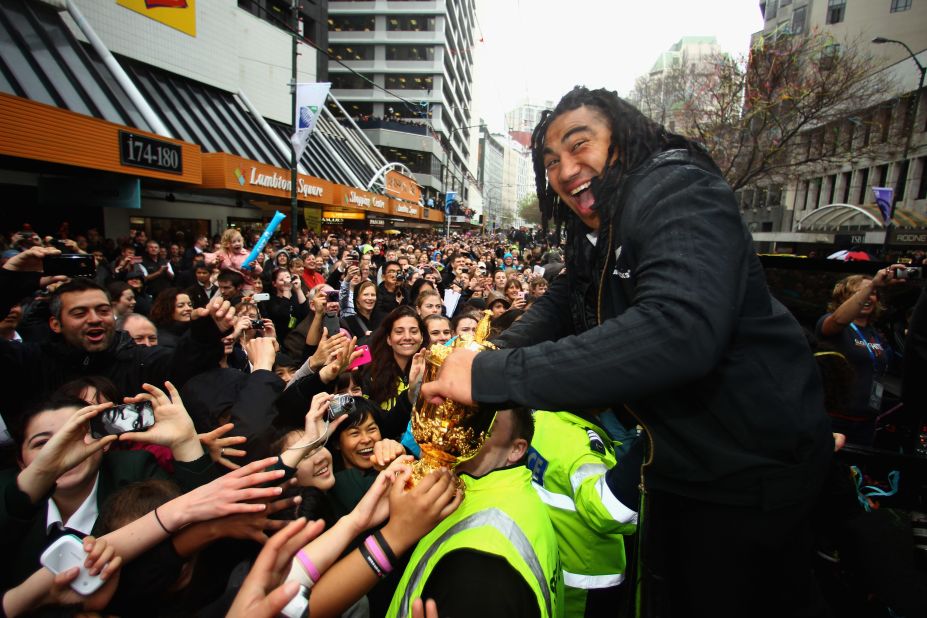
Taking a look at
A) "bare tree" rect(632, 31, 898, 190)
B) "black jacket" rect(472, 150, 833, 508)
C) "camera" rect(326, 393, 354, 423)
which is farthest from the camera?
"bare tree" rect(632, 31, 898, 190)

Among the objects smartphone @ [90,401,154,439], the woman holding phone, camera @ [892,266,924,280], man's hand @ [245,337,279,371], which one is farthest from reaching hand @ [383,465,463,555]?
the woman holding phone

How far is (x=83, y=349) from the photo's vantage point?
341 centimetres

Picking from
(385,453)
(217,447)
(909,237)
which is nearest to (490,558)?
(385,453)

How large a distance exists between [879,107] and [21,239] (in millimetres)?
27671

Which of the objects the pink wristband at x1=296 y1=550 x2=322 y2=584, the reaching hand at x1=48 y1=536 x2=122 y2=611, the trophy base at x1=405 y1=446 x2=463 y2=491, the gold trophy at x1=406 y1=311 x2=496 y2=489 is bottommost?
the reaching hand at x1=48 y1=536 x2=122 y2=611

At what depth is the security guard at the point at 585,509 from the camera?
1.88 metres

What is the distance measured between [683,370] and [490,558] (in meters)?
0.73

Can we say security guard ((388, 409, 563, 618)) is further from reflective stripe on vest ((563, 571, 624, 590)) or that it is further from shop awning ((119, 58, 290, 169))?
shop awning ((119, 58, 290, 169))

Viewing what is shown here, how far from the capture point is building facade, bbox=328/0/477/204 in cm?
5222

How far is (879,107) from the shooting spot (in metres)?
19.5

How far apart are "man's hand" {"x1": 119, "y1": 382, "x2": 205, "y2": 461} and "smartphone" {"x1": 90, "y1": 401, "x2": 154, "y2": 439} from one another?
3 cm

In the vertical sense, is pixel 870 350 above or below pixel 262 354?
above

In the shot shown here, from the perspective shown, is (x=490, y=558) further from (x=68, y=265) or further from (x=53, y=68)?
(x=53, y=68)

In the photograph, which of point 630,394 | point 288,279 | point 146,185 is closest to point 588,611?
point 630,394
